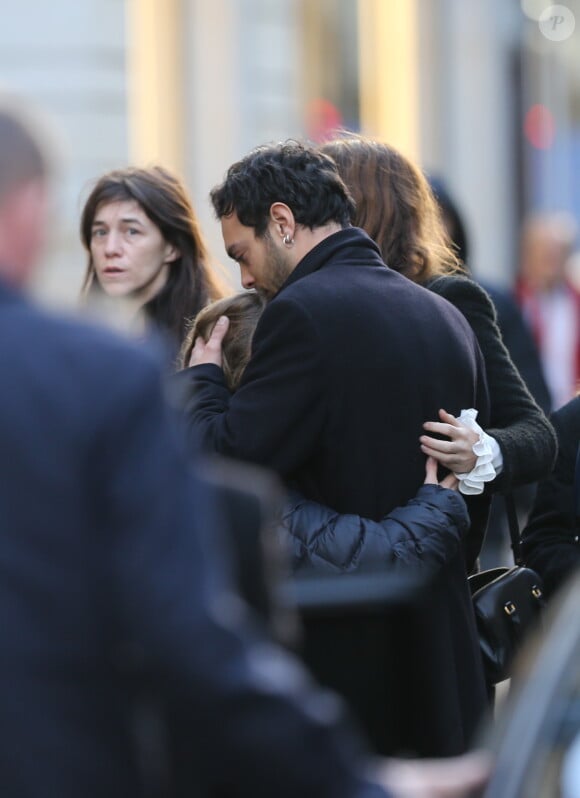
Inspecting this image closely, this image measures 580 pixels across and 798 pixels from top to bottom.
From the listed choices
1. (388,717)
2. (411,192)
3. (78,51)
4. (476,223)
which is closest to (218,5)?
(78,51)

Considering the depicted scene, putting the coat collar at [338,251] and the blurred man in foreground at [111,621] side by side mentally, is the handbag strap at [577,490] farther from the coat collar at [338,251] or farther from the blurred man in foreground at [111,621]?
the blurred man in foreground at [111,621]

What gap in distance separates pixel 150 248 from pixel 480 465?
1276 millimetres

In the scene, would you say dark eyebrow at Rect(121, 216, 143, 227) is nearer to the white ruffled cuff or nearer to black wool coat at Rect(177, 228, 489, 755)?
black wool coat at Rect(177, 228, 489, 755)

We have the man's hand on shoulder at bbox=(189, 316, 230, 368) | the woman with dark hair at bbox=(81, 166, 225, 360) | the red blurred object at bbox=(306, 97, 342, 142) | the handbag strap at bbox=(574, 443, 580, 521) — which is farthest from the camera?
the red blurred object at bbox=(306, 97, 342, 142)

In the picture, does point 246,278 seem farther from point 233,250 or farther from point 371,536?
point 371,536

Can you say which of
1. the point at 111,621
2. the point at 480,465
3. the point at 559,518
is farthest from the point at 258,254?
the point at 111,621

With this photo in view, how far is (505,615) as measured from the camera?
393 centimetres

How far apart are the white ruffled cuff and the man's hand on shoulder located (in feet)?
1.89

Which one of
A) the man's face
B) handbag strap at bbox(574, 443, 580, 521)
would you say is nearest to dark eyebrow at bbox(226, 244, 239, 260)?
the man's face

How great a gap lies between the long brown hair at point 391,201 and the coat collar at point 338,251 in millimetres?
350

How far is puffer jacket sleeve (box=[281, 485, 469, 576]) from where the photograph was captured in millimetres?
3494

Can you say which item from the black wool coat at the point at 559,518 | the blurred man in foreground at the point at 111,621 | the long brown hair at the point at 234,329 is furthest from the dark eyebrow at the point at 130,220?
the blurred man in foreground at the point at 111,621

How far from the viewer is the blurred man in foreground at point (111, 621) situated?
192 centimetres

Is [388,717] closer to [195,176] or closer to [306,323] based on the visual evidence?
[306,323]
